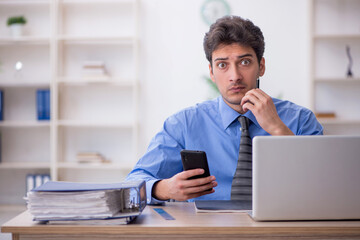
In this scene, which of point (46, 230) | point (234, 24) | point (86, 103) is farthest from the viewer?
point (86, 103)

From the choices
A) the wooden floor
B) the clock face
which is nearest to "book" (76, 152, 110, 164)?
the wooden floor

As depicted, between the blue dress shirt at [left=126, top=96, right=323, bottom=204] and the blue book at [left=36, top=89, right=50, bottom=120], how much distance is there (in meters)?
2.68

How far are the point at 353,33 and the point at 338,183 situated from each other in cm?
345

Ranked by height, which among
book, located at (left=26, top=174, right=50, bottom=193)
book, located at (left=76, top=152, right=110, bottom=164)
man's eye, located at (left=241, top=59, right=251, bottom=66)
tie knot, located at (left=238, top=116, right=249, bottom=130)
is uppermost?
man's eye, located at (left=241, top=59, right=251, bottom=66)

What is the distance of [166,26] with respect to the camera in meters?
4.33

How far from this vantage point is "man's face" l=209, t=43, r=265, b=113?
1.70 meters

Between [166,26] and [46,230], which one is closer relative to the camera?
[46,230]

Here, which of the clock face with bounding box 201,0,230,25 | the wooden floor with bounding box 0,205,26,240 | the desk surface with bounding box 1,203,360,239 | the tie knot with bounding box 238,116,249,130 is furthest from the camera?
the clock face with bounding box 201,0,230,25

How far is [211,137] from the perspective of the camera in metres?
1.78

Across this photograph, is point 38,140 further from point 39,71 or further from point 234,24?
point 234,24

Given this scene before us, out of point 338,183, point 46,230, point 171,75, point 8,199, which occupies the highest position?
point 171,75

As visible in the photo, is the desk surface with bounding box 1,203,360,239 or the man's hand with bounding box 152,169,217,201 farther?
the man's hand with bounding box 152,169,217,201

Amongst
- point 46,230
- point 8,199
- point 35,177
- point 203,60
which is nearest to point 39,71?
point 35,177

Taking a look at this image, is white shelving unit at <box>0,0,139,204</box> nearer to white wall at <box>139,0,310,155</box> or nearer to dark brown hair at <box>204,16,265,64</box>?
white wall at <box>139,0,310,155</box>
